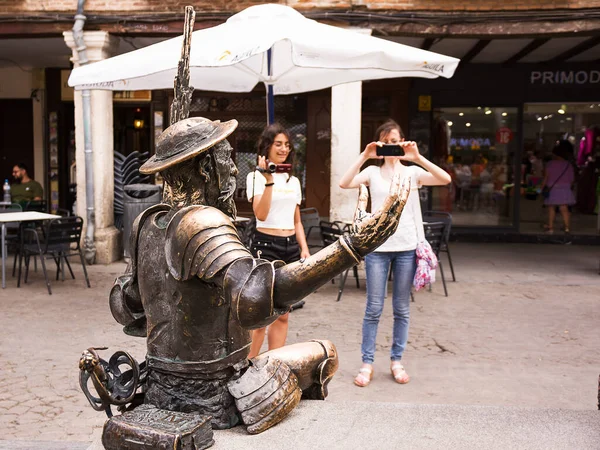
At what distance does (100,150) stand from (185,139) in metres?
8.07

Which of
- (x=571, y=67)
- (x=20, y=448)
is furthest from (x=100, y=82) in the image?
(x=571, y=67)

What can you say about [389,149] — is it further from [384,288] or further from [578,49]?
[578,49]

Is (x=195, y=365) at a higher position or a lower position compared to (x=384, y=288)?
higher

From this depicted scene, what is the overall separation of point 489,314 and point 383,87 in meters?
→ 7.35

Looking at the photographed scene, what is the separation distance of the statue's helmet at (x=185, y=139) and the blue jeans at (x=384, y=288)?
2603 millimetres

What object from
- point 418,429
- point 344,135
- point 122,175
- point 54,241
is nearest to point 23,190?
point 122,175

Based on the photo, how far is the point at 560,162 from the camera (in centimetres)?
1335

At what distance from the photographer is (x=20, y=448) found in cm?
326

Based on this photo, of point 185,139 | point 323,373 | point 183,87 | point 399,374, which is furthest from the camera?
point 399,374

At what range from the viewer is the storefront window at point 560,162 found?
13562 mm

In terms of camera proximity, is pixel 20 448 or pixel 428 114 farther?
pixel 428 114

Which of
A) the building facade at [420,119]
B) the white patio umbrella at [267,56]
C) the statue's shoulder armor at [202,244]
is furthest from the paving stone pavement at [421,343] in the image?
the building facade at [420,119]

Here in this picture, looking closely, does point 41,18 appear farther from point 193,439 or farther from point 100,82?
point 193,439

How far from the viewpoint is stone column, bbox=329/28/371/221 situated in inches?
371
